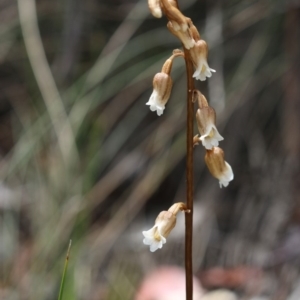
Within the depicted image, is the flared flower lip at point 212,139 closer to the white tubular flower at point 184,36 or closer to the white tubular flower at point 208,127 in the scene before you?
the white tubular flower at point 208,127

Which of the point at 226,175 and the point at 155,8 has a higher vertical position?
the point at 155,8

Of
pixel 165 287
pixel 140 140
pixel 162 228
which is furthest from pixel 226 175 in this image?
pixel 140 140

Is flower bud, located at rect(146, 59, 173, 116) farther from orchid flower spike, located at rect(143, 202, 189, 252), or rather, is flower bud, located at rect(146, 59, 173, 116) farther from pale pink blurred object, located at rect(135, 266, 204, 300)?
pale pink blurred object, located at rect(135, 266, 204, 300)

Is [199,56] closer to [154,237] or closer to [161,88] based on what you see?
[161,88]

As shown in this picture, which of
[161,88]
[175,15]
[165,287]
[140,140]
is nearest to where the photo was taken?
[175,15]

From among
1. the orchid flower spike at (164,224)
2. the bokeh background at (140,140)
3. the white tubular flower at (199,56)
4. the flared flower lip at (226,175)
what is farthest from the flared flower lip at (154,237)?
the bokeh background at (140,140)

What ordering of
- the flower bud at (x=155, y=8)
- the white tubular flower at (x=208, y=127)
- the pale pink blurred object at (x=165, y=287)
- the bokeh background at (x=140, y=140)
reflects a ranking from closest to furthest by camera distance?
1. the flower bud at (x=155, y=8)
2. the white tubular flower at (x=208, y=127)
3. the pale pink blurred object at (x=165, y=287)
4. the bokeh background at (x=140, y=140)
